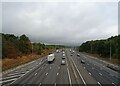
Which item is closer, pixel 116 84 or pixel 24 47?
pixel 116 84

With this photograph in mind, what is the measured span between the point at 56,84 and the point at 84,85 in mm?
3950

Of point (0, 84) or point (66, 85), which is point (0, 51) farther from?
point (66, 85)

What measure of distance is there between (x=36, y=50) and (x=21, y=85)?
301 ft

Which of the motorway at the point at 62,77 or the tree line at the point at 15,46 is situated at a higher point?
the tree line at the point at 15,46

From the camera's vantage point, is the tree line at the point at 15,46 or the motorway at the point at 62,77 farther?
the tree line at the point at 15,46

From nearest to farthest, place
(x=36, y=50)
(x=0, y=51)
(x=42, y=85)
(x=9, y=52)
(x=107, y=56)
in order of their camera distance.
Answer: (x=42, y=85) → (x=0, y=51) → (x=9, y=52) → (x=107, y=56) → (x=36, y=50)

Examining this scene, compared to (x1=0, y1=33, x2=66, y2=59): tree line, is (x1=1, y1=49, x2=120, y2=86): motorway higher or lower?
lower

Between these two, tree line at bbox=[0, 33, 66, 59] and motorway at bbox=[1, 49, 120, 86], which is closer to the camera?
motorway at bbox=[1, 49, 120, 86]

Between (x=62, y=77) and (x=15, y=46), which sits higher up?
(x=15, y=46)

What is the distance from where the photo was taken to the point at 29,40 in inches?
4422

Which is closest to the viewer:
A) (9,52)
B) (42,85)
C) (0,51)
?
(42,85)

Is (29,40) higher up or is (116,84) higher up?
(29,40)

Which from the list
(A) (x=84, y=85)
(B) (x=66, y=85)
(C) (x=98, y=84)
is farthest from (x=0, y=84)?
(C) (x=98, y=84)

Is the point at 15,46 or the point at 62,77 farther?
the point at 15,46
